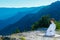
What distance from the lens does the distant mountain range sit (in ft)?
41.0

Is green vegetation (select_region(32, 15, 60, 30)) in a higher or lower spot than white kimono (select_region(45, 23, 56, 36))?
lower

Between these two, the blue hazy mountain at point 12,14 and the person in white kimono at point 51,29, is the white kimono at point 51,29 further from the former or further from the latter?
the blue hazy mountain at point 12,14

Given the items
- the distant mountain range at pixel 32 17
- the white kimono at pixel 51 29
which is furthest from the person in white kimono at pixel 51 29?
the distant mountain range at pixel 32 17

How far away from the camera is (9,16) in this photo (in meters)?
12.5

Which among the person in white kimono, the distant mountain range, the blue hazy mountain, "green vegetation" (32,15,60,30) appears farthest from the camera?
"green vegetation" (32,15,60,30)

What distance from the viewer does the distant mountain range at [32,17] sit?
12.5 metres

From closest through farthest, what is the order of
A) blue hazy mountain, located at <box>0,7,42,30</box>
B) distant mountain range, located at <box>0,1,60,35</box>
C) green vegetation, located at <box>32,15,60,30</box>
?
blue hazy mountain, located at <box>0,7,42,30</box>
distant mountain range, located at <box>0,1,60,35</box>
green vegetation, located at <box>32,15,60,30</box>

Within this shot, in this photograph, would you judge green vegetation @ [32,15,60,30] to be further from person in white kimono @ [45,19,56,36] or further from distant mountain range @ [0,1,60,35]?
person in white kimono @ [45,19,56,36]

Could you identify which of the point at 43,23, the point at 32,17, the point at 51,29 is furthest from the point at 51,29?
the point at 43,23

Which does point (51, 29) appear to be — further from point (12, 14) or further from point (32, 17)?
point (12, 14)

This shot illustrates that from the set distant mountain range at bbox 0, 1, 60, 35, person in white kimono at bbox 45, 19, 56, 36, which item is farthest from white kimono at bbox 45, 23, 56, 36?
distant mountain range at bbox 0, 1, 60, 35

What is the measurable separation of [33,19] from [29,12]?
394 millimetres

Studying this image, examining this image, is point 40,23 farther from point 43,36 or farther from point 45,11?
point 43,36

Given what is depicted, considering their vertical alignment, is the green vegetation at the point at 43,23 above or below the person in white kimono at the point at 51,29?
below
